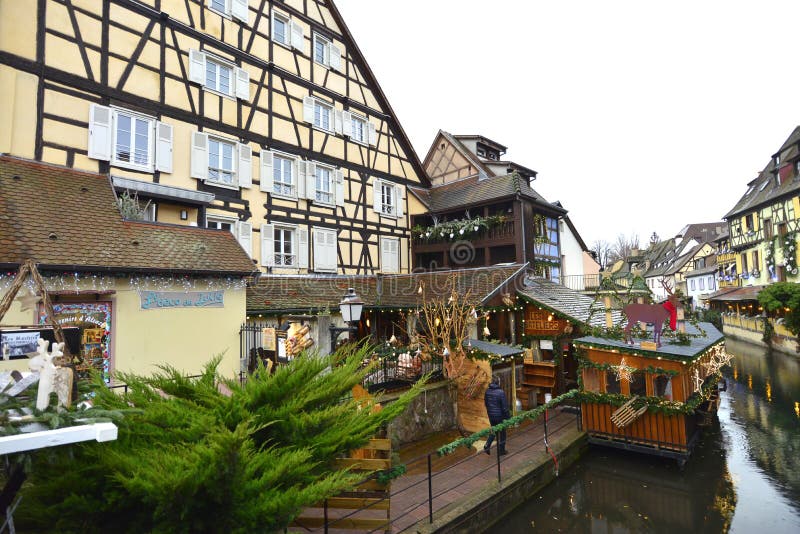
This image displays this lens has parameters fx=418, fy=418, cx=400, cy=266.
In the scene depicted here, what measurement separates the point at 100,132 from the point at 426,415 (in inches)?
404

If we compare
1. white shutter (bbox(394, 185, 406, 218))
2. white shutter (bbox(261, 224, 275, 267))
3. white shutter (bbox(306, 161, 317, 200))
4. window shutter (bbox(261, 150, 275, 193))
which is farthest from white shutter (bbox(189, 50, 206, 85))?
white shutter (bbox(394, 185, 406, 218))

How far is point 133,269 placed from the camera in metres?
7.51

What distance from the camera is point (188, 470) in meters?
2.28

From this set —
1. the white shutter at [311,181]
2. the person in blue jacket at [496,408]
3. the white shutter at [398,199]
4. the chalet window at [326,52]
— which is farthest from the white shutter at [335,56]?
the person in blue jacket at [496,408]

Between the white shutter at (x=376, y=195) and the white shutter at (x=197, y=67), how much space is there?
735cm

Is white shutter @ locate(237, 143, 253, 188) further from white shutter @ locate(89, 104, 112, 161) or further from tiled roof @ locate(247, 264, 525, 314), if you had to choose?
white shutter @ locate(89, 104, 112, 161)

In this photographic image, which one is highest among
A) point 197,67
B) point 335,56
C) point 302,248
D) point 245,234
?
point 335,56

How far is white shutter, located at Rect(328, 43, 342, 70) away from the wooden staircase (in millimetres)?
13227

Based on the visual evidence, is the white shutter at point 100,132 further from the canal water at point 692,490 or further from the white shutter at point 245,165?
the canal water at point 692,490

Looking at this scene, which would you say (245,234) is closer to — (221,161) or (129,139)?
(221,161)

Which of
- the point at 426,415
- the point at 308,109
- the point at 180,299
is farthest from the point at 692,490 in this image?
the point at 308,109

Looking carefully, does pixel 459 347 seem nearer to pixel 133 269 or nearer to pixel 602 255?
pixel 133 269

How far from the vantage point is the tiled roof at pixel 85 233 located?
6898mm

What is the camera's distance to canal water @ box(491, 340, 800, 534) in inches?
257
